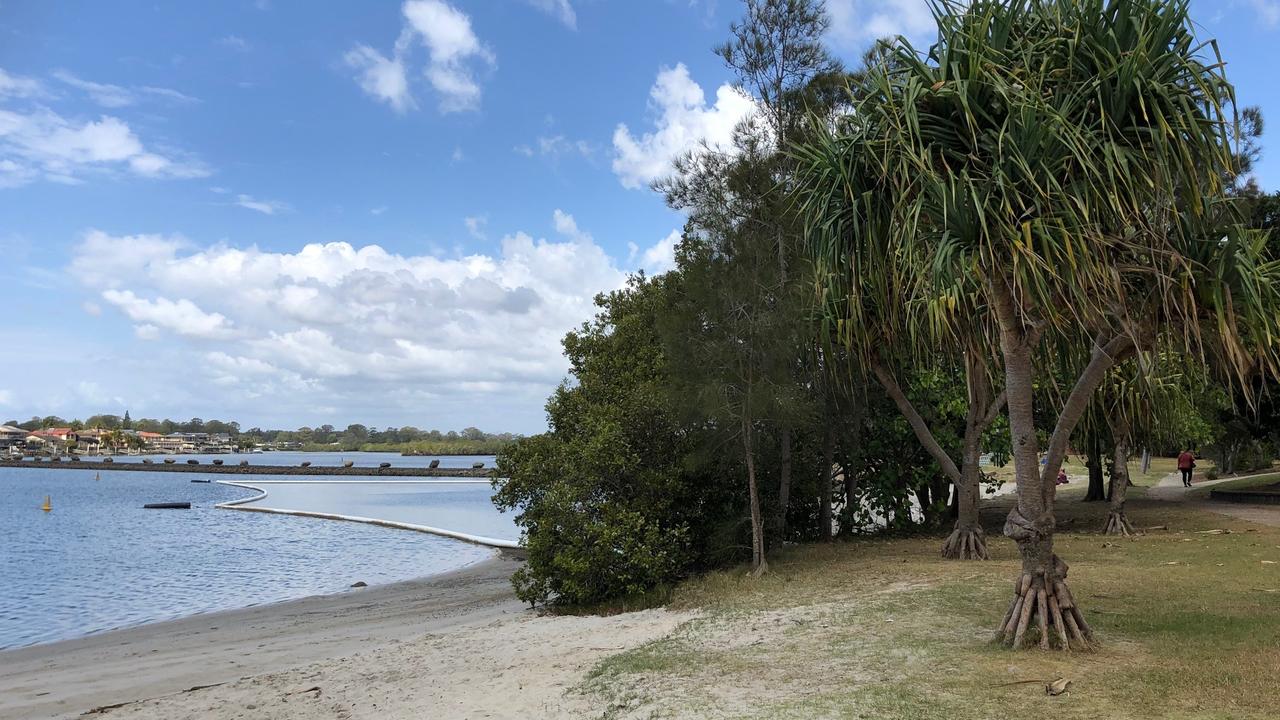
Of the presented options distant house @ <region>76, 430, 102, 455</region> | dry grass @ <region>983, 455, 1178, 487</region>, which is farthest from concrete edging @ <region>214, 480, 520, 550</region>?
distant house @ <region>76, 430, 102, 455</region>

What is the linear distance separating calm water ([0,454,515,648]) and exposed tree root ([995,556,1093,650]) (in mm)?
18509

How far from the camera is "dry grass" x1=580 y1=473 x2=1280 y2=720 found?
593cm

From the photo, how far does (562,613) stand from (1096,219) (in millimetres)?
10447

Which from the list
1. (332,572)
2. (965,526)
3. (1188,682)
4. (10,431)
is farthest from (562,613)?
(10,431)

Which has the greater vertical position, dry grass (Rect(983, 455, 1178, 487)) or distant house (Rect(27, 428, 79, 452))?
distant house (Rect(27, 428, 79, 452))

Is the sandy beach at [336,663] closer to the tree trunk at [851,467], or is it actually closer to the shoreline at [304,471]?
the tree trunk at [851,467]

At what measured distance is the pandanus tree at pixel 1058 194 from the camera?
22.1ft

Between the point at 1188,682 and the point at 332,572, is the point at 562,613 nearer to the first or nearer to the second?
the point at 1188,682

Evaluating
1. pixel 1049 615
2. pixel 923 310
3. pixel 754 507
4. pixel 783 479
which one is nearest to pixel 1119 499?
pixel 783 479

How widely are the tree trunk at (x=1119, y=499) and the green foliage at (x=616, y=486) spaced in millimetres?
8370

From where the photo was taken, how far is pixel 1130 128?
23.0 feet

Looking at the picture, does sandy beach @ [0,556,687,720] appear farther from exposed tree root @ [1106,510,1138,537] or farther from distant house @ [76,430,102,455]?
distant house @ [76,430,102,455]

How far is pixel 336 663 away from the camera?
1117 centimetres

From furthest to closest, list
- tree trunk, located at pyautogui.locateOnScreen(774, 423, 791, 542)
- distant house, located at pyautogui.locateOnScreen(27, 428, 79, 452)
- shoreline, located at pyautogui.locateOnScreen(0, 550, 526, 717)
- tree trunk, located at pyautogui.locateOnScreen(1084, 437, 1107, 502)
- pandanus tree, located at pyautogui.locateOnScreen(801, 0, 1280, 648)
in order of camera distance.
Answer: distant house, located at pyautogui.locateOnScreen(27, 428, 79, 452) → tree trunk, located at pyautogui.locateOnScreen(1084, 437, 1107, 502) → tree trunk, located at pyautogui.locateOnScreen(774, 423, 791, 542) → shoreline, located at pyautogui.locateOnScreen(0, 550, 526, 717) → pandanus tree, located at pyautogui.locateOnScreen(801, 0, 1280, 648)
